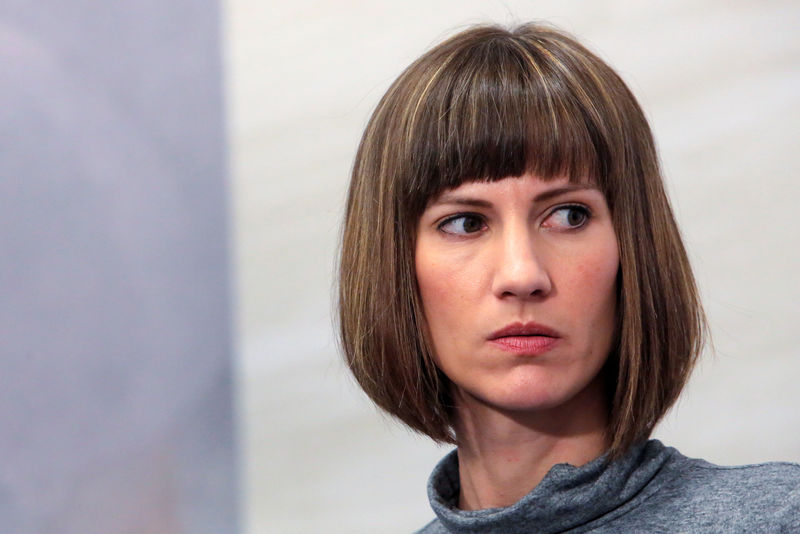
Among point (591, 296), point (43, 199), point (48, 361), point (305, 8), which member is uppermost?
point (305, 8)

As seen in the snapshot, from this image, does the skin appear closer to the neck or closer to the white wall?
the neck

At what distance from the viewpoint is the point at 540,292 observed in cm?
120

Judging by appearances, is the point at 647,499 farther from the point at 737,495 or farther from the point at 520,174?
the point at 520,174

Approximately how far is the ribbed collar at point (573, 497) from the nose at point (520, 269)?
0.70 ft

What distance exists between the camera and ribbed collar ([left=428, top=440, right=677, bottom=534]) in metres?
1.24

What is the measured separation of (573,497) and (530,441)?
0.09 m

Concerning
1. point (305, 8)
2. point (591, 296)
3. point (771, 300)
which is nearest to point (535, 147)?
point (591, 296)

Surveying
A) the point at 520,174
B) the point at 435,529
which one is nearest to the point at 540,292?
the point at 520,174

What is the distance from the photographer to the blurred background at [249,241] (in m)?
1.84

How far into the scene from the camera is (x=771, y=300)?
1816mm

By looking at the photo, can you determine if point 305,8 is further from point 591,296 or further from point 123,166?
point 591,296

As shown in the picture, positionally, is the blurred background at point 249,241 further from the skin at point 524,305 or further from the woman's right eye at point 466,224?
the woman's right eye at point 466,224

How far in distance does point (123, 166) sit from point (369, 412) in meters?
0.63

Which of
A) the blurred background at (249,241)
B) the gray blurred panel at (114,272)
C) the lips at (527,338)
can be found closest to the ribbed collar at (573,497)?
the lips at (527,338)
